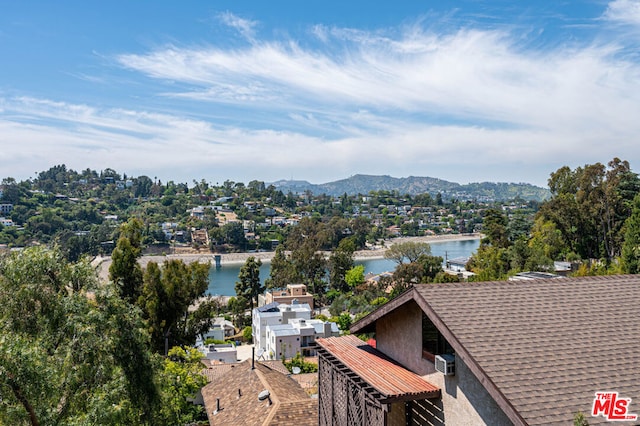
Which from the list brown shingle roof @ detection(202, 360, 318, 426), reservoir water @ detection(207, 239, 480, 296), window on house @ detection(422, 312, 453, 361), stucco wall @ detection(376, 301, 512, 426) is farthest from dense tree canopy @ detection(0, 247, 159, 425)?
reservoir water @ detection(207, 239, 480, 296)

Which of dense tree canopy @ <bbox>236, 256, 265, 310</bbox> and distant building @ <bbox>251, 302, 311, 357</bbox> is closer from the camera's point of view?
distant building @ <bbox>251, 302, 311, 357</bbox>

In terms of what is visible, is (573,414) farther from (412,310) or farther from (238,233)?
(238,233)

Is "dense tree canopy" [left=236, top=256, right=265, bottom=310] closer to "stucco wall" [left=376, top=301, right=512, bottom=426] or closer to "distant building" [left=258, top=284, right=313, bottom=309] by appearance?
"distant building" [left=258, top=284, right=313, bottom=309]

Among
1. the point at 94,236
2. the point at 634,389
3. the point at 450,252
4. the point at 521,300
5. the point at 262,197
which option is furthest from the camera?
the point at 262,197

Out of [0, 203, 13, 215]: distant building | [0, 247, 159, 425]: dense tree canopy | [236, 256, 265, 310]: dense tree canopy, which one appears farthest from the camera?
[0, 203, 13, 215]: distant building

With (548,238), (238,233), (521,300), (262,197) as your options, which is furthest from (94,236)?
(521,300)

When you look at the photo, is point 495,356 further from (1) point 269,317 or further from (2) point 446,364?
(1) point 269,317

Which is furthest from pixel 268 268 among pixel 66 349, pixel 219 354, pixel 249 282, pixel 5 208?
pixel 66 349
